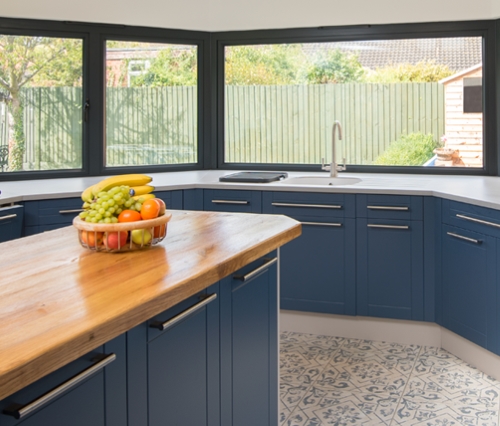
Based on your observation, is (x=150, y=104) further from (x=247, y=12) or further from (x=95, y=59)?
(x=247, y=12)

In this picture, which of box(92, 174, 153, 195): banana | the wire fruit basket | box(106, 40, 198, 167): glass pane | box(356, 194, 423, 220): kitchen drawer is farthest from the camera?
box(106, 40, 198, 167): glass pane

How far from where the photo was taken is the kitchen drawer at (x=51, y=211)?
11.9 ft

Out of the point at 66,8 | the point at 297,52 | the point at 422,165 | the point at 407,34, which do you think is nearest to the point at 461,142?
the point at 422,165

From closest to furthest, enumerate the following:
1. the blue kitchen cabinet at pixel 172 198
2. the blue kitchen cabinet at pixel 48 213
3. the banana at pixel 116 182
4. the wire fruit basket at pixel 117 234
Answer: the wire fruit basket at pixel 117 234 → the banana at pixel 116 182 → the blue kitchen cabinet at pixel 48 213 → the blue kitchen cabinet at pixel 172 198

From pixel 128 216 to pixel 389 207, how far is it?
2.26 meters

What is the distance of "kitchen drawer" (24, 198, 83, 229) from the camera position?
142 inches

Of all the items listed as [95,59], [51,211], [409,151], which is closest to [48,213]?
[51,211]

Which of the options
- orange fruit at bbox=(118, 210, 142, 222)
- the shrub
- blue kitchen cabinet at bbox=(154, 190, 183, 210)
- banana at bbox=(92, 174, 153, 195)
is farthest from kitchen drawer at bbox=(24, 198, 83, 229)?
the shrub

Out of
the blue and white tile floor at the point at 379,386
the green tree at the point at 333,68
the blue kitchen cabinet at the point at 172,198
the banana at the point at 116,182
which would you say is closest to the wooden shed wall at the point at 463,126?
the green tree at the point at 333,68

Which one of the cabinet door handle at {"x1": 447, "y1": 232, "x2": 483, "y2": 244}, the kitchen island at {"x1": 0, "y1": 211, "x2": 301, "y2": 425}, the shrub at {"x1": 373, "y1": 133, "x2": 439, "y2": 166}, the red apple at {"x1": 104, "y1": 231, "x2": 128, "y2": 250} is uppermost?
the shrub at {"x1": 373, "y1": 133, "x2": 439, "y2": 166}

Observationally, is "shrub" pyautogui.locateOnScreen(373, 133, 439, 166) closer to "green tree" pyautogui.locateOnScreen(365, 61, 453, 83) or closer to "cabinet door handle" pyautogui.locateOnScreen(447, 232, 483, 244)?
"green tree" pyautogui.locateOnScreen(365, 61, 453, 83)

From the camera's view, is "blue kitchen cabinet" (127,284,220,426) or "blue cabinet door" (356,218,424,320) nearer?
"blue kitchen cabinet" (127,284,220,426)

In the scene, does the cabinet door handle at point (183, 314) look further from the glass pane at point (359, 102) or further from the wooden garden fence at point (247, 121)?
the glass pane at point (359, 102)

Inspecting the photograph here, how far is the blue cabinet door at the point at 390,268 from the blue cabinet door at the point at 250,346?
Answer: 1.59 meters
